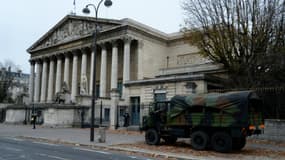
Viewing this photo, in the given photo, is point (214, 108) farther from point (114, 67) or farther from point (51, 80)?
point (51, 80)

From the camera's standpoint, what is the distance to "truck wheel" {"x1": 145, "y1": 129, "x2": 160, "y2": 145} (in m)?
16.2

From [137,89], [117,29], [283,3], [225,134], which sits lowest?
[225,134]

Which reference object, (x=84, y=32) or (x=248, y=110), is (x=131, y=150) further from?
(x=84, y=32)

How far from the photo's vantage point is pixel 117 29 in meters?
44.5

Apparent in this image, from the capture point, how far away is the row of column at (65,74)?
4375 cm

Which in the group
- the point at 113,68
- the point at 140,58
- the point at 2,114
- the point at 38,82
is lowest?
the point at 2,114

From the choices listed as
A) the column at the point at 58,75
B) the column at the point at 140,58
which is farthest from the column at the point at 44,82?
the column at the point at 140,58

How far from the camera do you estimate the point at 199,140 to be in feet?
47.9

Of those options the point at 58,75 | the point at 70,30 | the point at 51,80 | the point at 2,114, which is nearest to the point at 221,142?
the point at 2,114

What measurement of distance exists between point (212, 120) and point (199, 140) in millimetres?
1156

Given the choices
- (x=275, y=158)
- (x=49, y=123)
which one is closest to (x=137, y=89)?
(x=49, y=123)

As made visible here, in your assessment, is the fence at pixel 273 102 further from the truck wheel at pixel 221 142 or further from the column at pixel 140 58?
the column at pixel 140 58

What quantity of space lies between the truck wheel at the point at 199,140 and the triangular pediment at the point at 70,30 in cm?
3191

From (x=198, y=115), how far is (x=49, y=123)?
21.2m
